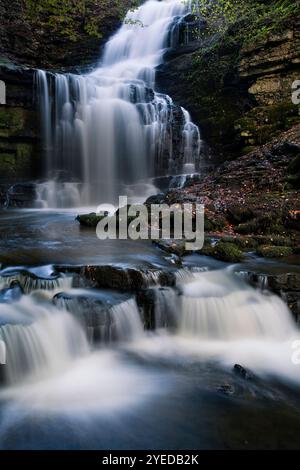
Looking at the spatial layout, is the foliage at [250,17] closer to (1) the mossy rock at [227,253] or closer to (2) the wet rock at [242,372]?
(1) the mossy rock at [227,253]

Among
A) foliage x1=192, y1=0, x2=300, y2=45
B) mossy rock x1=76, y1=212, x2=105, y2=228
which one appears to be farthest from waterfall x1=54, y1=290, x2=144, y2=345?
foliage x1=192, y1=0, x2=300, y2=45

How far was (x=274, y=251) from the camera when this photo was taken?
25.4 ft

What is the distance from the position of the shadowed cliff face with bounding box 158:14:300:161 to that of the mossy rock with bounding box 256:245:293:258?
714 cm

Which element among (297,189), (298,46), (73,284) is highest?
(298,46)

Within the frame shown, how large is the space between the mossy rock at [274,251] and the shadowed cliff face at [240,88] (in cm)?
714

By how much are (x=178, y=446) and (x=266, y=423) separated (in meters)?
0.87

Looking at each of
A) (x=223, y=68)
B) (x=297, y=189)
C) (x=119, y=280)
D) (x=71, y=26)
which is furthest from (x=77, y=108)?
(x=119, y=280)

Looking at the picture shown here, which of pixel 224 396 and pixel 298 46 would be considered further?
pixel 298 46

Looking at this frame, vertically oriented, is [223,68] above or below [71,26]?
below

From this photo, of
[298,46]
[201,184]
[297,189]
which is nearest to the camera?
[297,189]

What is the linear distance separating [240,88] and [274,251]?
10155 mm

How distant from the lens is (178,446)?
3.29 meters
